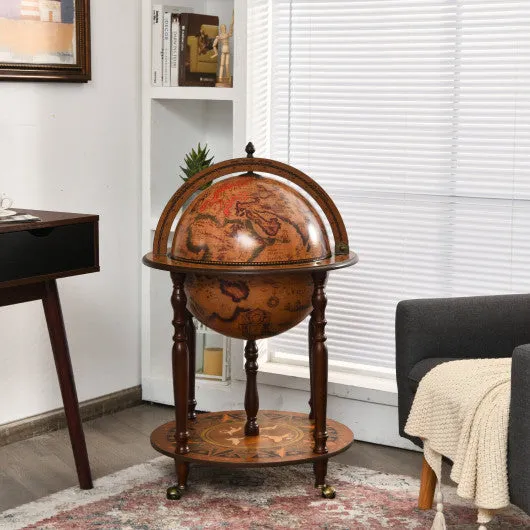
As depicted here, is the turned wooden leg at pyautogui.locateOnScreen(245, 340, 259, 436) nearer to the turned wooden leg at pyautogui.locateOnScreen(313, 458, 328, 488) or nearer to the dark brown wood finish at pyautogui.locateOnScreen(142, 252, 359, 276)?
the turned wooden leg at pyautogui.locateOnScreen(313, 458, 328, 488)

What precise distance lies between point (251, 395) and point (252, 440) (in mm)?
208

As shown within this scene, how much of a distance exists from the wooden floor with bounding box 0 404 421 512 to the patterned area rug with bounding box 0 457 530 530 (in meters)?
0.12

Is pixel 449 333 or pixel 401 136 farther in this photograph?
pixel 401 136

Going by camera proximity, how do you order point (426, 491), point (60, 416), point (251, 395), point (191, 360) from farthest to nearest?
1. point (60, 416)
2. point (191, 360)
3. point (251, 395)
4. point (426, 491)

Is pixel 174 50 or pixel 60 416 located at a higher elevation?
pixel 174 50

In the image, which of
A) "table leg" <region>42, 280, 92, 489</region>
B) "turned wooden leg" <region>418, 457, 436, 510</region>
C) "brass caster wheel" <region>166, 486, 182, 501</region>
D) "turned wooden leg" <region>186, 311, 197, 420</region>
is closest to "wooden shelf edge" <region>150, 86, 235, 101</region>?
"turned wooden leg" <region>186, 311, 197, 420</region>

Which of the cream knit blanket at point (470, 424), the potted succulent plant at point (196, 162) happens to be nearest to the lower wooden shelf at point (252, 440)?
the cream knit blanket at point (470, 424)

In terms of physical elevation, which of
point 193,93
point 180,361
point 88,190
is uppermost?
point 193,93

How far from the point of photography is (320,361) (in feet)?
13.4

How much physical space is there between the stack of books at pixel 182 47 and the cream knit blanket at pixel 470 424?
7.26 feet

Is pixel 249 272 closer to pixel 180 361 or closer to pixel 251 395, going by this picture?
pixel 180 361

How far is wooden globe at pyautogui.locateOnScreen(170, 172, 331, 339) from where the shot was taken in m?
3.92

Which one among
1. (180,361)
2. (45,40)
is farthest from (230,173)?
(45,40)

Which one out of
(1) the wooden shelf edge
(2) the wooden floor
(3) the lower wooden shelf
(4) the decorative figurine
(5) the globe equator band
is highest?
(4) the decorative figurine
